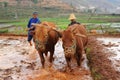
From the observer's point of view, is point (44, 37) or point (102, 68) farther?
point (44, 37)

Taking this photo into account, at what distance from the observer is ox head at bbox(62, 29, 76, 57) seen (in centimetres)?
790

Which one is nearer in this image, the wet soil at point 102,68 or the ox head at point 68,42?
the wet soil at point 102,68

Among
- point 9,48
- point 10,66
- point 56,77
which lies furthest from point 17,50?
point 56,77

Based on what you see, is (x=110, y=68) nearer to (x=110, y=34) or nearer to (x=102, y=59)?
(x=102, y=59)

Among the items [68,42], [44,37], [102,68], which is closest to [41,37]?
[44,37]

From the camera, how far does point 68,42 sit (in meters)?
7.96

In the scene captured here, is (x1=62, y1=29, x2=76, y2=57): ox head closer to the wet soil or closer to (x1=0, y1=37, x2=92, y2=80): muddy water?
(x1=0, y1=37, x2=92, y2=80): muddy water

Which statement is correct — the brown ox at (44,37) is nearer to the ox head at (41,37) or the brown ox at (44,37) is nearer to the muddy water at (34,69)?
the ox head at (41,37)

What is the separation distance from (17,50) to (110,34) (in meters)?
8.70

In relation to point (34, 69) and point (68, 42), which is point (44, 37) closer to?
point (68, 42)

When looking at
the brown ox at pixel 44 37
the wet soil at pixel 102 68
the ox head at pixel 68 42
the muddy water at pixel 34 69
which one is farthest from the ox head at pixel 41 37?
the wet soil at pixel 102 68

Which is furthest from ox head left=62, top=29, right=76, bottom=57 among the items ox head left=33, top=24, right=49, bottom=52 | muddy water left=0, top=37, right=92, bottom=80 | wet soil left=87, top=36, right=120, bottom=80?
ox head left=33, top=24, right=49, bottom=52

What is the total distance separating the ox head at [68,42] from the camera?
7898 millimetres

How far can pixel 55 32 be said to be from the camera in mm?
9359
